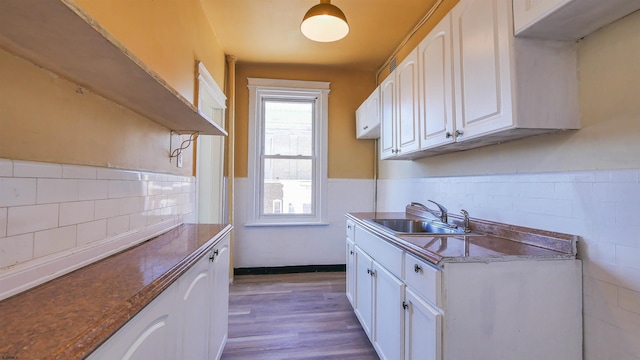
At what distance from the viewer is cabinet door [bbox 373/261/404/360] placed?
1.52 m

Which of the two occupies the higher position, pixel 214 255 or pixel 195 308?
pixel 214 255

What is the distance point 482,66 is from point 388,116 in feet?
3.96

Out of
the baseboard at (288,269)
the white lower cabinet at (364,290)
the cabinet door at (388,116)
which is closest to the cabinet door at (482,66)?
the cabinet door at (388,116)

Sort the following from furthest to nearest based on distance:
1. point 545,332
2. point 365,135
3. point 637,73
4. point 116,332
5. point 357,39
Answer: point 365,135 → point 357,39 → point 545,332 → point 637,73 → point 116,332

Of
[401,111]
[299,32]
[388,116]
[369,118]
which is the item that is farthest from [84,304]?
[369,118]

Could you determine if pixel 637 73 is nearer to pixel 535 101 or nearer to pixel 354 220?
pixel 535 101

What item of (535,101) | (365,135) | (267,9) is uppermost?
(267,9)

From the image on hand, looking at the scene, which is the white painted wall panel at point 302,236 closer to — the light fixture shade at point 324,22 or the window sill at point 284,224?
the window sill at point 284,224

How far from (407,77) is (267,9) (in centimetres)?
139

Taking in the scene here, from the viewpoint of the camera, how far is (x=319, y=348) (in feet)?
6.64

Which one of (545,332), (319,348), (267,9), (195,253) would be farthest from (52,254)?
(267,9)

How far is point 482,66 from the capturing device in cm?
134

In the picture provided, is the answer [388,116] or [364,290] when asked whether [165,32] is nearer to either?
[388,116]

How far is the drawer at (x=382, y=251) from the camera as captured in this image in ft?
5.10
